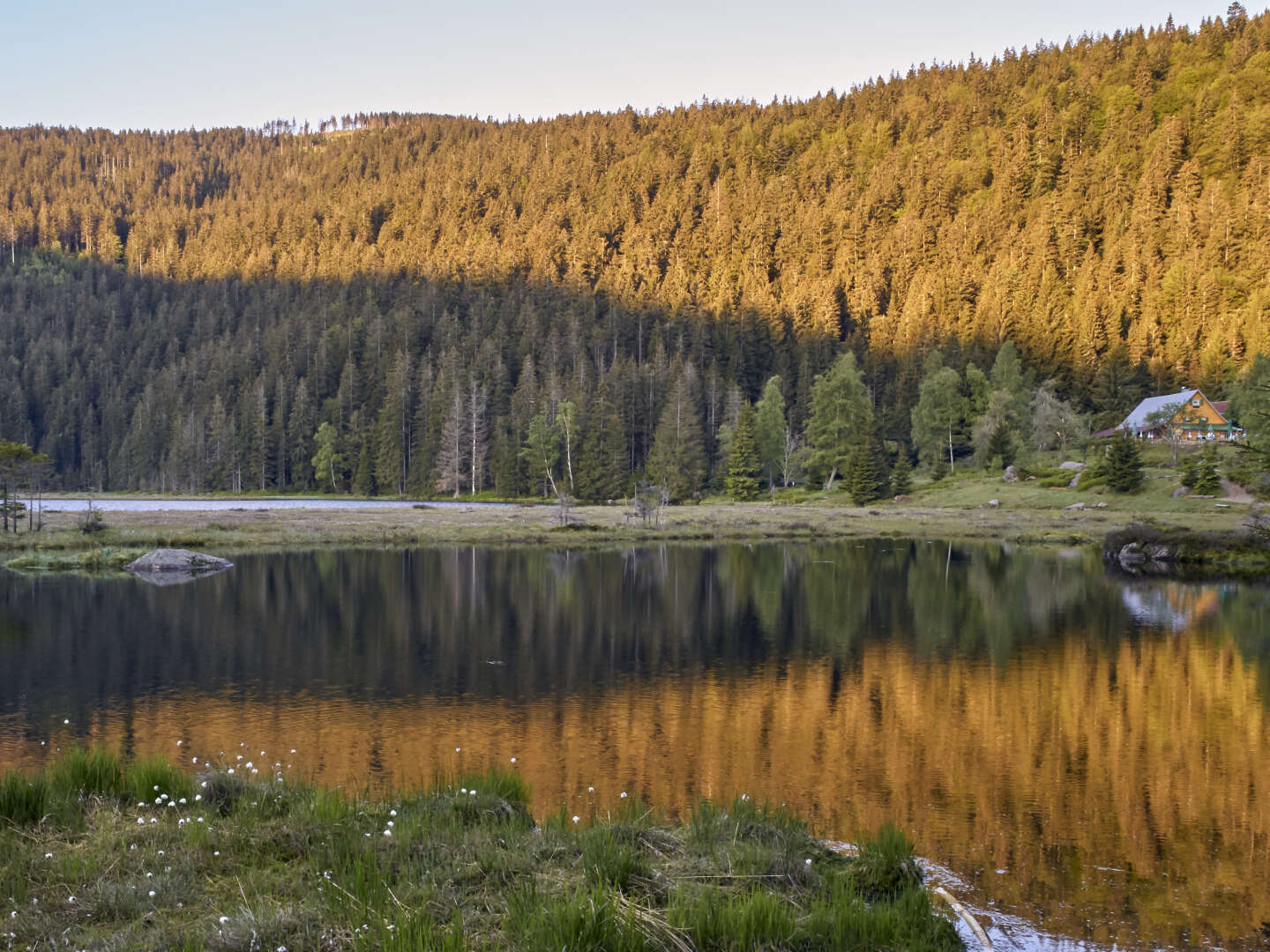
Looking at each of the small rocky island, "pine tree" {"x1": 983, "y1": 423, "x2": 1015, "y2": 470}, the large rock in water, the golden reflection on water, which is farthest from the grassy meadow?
the golden reflection on water

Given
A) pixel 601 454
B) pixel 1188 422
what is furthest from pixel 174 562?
pixel 1188 422

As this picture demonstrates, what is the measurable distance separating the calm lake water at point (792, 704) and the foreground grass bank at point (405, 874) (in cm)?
185

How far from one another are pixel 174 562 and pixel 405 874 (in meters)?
39.3

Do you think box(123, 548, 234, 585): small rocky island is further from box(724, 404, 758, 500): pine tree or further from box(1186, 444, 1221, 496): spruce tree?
box(724, 404, 758, 500): pine tree

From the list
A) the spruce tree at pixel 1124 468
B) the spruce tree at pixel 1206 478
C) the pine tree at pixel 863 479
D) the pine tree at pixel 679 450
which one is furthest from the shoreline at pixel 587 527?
the pine tree at pixel 679 450

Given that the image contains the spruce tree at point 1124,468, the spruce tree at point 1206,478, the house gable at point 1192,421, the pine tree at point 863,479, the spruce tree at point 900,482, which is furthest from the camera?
the house gable at point 1192,421

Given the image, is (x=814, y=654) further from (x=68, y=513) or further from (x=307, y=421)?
(x=307, y=421)

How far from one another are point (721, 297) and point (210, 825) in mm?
145999

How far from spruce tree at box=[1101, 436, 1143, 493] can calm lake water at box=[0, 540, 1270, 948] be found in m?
35.7

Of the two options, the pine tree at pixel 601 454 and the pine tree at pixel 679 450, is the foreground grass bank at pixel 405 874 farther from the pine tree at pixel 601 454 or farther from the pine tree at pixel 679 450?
the pine tree at pixel 601 454

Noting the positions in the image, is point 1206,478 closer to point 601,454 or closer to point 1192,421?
point 1192,421

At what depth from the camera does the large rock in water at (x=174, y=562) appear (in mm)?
41688

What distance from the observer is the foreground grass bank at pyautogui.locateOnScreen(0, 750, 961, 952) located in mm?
6328

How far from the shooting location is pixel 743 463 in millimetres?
98875
